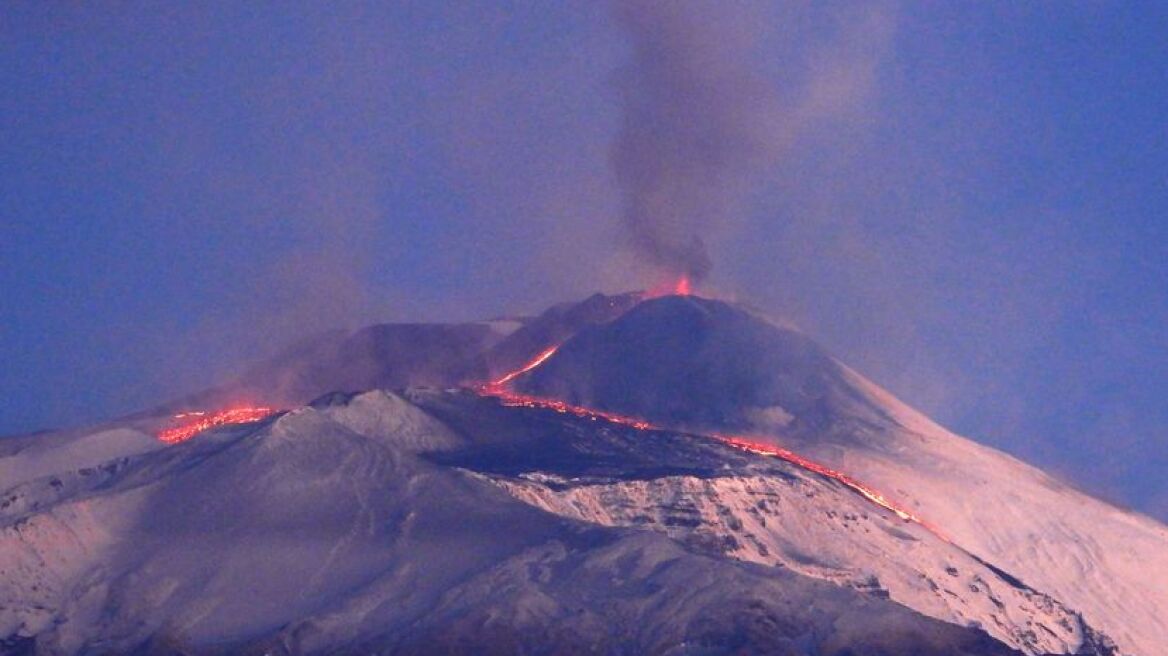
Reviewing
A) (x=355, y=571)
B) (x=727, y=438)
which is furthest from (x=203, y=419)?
(x=355, y=571)

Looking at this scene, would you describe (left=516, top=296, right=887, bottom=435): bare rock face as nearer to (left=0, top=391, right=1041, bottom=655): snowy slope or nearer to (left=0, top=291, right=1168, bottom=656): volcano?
(left=0, top=291, right=1168, bottom=656): volcano

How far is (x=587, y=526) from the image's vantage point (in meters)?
84.1

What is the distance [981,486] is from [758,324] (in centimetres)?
2380

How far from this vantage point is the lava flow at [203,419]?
11362 centimetres

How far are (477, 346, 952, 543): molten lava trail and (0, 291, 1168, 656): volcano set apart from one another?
390 mm

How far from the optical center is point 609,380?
406 ft

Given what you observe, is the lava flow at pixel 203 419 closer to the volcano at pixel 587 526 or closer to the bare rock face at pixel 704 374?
the volcano at pixel 587 526

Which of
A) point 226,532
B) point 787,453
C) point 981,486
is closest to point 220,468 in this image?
point 226,532

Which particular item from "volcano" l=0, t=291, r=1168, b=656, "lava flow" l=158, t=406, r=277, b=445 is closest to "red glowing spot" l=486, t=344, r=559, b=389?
"volcano" l=0, t=291, r=1168, b=656

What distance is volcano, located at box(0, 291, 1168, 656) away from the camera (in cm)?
7562

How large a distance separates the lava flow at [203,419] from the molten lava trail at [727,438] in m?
13.8

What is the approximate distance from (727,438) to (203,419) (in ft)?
105

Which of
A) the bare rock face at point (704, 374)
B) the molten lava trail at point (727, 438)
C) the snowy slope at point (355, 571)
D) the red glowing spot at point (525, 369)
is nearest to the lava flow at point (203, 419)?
the snowy slope at point (355, 571)

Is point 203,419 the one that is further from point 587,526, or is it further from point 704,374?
point 587,526
